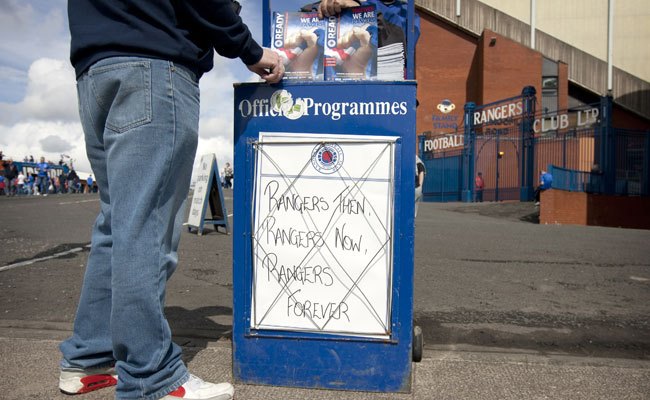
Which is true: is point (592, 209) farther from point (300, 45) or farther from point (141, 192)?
point (141, 192)

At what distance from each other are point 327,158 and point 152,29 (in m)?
0.89

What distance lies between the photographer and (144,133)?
1.94 meters

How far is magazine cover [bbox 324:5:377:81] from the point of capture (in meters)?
2.39

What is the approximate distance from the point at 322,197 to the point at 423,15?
3462 cm

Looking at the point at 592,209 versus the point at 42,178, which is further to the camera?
the point at 42,178

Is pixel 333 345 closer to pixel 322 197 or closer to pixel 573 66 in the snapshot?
pixel 322 197

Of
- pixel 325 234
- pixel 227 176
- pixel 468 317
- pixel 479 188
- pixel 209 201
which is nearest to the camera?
pixel 325 234

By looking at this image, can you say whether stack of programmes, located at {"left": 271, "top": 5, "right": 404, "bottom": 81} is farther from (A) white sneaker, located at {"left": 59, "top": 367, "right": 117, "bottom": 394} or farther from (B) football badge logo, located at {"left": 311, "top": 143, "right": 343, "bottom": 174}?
(A) white sneaker, located at {"left": 59, "top": 367, "right": 117, "bottom": 394}

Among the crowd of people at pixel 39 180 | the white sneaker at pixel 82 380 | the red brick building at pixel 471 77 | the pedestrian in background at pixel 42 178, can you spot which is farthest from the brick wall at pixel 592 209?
the pedestrian in background at pixel 42 178

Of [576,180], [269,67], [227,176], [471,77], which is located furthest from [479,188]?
[269,67]

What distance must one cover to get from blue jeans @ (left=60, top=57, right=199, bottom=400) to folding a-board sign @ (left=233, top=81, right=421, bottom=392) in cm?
42

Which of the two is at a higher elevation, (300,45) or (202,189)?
(300,45)

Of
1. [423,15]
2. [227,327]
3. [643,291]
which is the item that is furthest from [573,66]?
[227,327]

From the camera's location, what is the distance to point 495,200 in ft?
77.9
